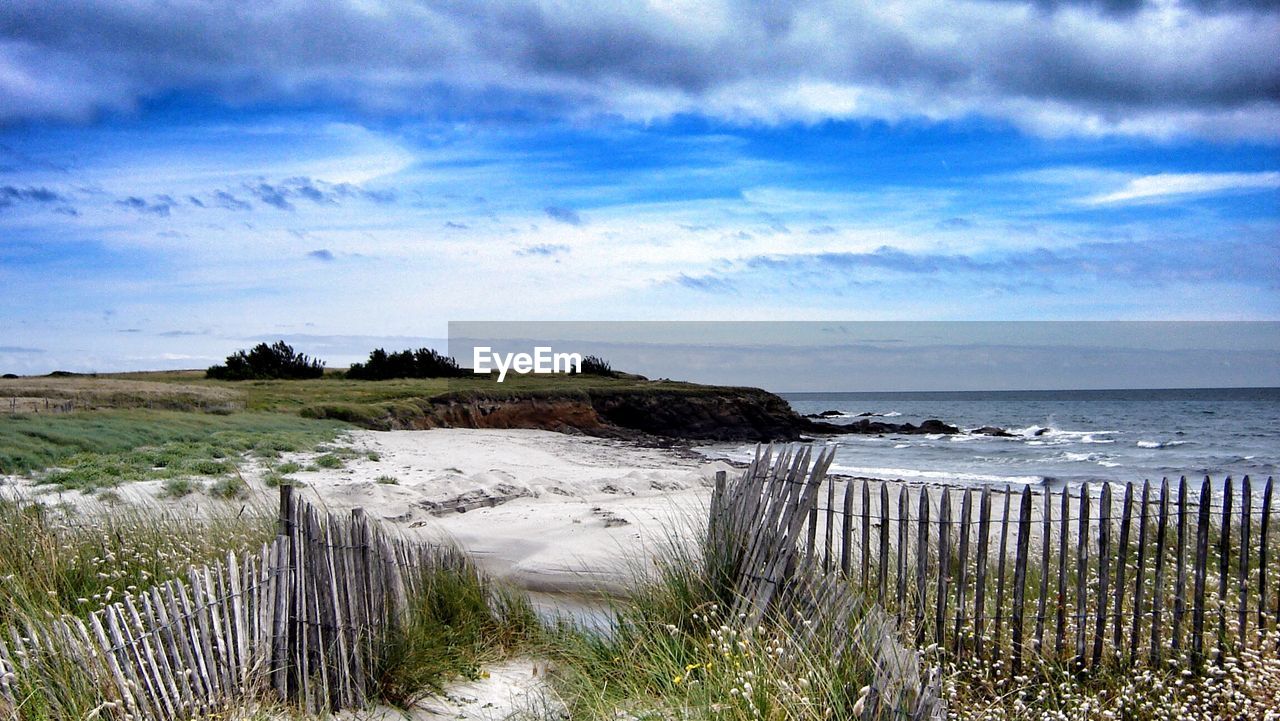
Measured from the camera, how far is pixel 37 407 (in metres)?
27.6

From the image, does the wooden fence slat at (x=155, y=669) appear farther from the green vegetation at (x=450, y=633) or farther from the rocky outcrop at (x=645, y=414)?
the rocky outcrop at (x=645, y=414)

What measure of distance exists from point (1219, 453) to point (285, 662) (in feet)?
146

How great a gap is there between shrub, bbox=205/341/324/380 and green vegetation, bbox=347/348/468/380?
331cm

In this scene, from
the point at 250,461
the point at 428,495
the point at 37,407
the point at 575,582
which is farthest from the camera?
the point at 37,407

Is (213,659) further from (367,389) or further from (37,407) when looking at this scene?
(367,389)

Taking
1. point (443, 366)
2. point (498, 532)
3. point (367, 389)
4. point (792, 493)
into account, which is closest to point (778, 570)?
point (792, 493)

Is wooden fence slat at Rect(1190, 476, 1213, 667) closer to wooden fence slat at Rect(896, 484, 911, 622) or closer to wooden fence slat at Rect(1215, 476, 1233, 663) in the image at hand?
wooden fence slat at Rect(1215, 476, 1233, 663)

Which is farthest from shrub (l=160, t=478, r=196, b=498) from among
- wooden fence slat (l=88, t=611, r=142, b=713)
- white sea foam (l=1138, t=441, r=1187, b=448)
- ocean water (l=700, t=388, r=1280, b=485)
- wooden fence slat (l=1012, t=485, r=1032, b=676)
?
white sea foam (l=1138, t=441, r=1187, b=448)

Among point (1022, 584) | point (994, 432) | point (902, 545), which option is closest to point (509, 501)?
point (902, 545)

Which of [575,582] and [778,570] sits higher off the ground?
[778,570]

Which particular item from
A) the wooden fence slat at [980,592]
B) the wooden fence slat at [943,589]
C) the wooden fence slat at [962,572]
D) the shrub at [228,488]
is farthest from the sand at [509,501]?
the wooden fence slat at [980,592]

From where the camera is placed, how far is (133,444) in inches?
766

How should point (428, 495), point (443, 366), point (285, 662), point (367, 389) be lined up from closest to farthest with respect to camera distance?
point (285, 662)
point (428, 495)
point (367, 389)
point (443, 366)

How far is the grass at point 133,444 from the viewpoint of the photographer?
615 inches
